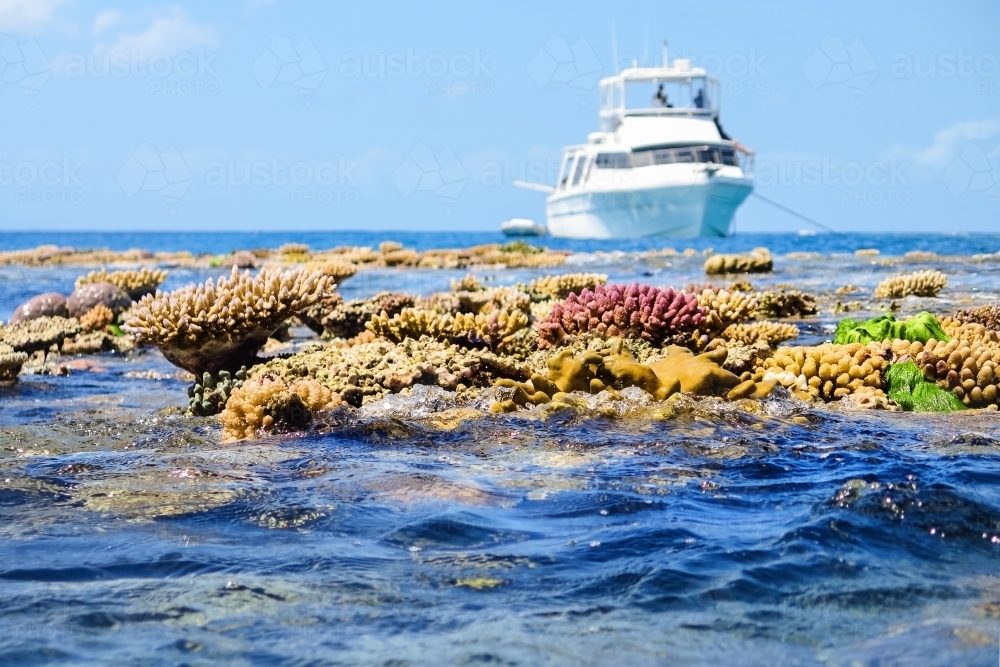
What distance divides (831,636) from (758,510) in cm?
117

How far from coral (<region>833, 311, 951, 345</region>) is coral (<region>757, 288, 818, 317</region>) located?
4.22 metres

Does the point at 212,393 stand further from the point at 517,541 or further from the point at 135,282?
the point at 135,282

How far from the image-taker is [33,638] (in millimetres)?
2520

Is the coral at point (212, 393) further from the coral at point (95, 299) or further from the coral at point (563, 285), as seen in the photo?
the coral at point (563, 285)

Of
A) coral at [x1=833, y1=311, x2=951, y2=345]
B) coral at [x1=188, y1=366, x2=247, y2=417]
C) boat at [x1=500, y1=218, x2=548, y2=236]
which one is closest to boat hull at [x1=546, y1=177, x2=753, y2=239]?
boat at [x1=500, y1=218, x2=548, y2=236]

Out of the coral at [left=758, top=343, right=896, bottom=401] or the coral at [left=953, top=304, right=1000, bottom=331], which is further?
the coral at [left=953, top=304, right=1000, bottom=331]

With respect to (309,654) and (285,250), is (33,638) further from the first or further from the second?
(285,250)

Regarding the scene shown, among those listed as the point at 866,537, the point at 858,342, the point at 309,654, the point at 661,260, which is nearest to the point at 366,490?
the point at 309,654

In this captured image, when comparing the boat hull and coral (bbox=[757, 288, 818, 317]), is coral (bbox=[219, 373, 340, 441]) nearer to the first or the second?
coral (bbox=[757, 288, 818, 317])

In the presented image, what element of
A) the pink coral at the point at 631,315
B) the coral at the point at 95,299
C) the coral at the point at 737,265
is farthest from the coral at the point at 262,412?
the coral at the point at 737,265

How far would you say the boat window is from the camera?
6247cm

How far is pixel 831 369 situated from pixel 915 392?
0.53m

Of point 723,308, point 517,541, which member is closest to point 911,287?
point 723,308

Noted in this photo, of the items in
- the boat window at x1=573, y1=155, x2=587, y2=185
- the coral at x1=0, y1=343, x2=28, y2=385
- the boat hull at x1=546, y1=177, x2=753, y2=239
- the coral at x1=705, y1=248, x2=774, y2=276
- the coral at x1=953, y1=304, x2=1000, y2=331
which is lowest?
the coral at x1=0, y1=343, x2=28, y2=385
